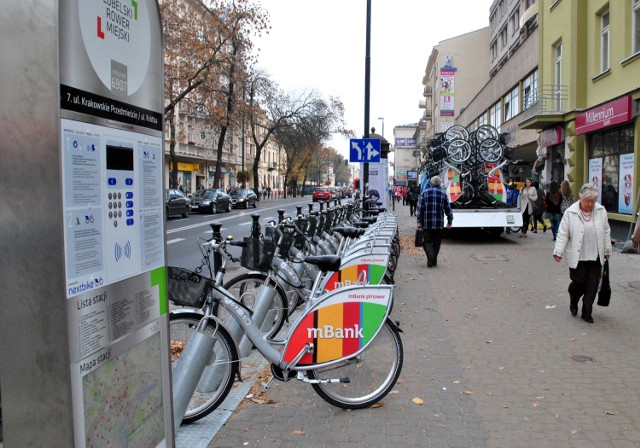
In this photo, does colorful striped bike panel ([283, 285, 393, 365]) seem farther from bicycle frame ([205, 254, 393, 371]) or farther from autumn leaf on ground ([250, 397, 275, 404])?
autumn leaf on ground ([250, 397, 275, 404])

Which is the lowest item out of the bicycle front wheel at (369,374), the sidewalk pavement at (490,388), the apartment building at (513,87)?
the sidewalk pavement at (490,388)

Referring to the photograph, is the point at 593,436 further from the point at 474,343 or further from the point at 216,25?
the point at 216,25

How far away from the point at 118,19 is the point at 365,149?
12.9 meters

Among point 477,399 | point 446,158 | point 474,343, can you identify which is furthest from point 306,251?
point 446,158

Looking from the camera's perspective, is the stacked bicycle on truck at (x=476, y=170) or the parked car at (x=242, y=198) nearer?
the stacked bicycle on truck at (x=476, y=170)

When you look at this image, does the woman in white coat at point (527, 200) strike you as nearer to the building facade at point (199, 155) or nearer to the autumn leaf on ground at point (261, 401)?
the autumn leaf on ground at point (261, 401)

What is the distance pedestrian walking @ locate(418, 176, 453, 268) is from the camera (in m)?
11.1

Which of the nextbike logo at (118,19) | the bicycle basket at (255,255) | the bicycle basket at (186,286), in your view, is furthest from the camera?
the bicycle basket at (255,255)

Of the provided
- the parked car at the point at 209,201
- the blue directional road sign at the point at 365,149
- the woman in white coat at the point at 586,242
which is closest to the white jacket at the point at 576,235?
the woman in white coat at the point at 586,242

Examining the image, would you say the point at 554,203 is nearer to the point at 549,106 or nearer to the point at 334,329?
the point at 549,106

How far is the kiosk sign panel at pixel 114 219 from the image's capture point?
1904 mm

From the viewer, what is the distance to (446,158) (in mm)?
16406

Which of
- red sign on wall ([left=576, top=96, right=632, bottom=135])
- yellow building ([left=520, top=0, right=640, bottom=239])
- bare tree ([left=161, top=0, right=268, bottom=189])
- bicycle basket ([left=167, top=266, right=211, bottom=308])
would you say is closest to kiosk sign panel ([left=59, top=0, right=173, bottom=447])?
bicycle basket ([left=167, top=266, right=211, bottom=308])

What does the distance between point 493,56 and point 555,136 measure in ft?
120
